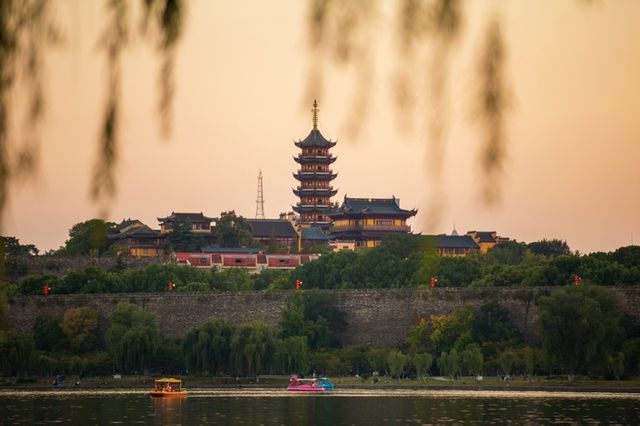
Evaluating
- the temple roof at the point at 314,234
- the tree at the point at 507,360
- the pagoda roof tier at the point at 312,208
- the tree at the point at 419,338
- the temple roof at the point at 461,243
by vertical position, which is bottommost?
the tree at the point at 507,360

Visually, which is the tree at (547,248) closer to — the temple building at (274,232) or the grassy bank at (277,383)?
the temple building at (274,232)

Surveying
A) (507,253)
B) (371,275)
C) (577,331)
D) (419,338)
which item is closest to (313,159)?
(507,253)

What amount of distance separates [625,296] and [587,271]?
333 centimetres

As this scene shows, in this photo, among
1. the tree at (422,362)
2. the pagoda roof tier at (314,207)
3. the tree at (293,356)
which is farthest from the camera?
the pagoda roof tier at (314,207)

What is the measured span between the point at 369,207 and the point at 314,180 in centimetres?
722

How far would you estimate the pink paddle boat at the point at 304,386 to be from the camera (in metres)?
51.8

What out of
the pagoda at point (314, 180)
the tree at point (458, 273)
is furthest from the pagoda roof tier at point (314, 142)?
the tree at point (458, 273)

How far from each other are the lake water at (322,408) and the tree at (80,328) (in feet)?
21.4

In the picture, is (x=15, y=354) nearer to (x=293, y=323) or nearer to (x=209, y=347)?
(x=209, y=347)

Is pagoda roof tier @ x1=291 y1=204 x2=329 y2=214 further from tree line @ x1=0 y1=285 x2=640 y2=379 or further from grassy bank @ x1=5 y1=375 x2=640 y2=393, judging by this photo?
grassy bank @ x1=5 y1=375 x2=640 y2=393

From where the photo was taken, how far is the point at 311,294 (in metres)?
62.2

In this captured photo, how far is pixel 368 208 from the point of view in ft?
280

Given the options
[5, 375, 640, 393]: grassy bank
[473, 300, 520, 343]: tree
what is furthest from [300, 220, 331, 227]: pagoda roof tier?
[5, 375, 640, 393]: grassy bank

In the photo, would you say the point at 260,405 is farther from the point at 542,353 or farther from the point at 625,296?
the point at 625,296
